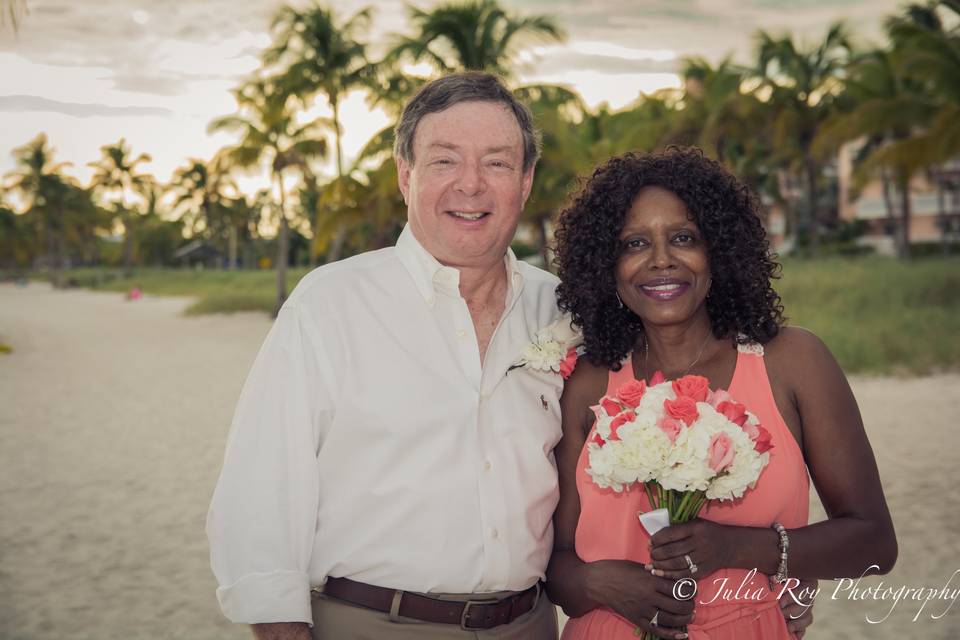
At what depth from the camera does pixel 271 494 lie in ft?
8.47

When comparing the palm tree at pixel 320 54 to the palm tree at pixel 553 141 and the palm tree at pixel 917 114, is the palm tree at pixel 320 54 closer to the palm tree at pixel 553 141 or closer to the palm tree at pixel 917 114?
the palm tree at pixel 553 141

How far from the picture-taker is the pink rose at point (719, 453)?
2.43m

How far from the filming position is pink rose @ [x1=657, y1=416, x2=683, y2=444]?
2.46 metres

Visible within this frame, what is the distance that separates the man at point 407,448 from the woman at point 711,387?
20 centimetres

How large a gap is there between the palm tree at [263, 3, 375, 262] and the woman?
88.4 feet

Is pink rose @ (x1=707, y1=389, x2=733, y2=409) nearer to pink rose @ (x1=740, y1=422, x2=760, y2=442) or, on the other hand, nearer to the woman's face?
pink rose @ (x1=740, y1=422, x2=760, y2=442)

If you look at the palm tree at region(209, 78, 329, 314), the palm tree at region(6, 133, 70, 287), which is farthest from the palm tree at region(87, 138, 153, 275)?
the palm tree at region(209, 78, 329, 314)

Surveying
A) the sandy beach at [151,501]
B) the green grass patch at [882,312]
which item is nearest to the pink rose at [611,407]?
the sandy beach at [151,501]

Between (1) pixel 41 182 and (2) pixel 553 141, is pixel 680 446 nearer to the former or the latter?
(2) pixel 553 141

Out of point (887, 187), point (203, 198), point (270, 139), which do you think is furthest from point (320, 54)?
point (203, 198)

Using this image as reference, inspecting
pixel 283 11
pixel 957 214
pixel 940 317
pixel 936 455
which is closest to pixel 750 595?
pixel 936 455

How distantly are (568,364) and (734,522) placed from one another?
0.76m

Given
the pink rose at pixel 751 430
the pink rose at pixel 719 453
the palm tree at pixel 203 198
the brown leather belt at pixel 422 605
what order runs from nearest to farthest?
1. the pink rose at pixel 719 453
2. the pink rose at pixel 751 430
3. the brown leather belt at pixel 422 605
4. the palm tree at pixel 203 198

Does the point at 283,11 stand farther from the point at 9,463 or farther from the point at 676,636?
the point at 676,636
